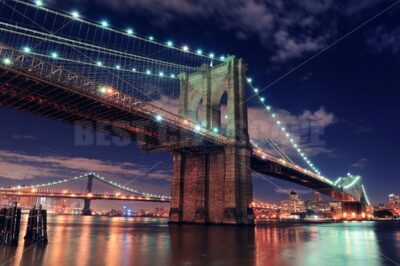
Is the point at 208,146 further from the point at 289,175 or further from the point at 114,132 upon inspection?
the point at 289,175

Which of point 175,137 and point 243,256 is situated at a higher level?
point 175,137

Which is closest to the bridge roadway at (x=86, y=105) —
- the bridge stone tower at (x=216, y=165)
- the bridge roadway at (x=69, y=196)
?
the bridge stone tower at (x=216, y=165)

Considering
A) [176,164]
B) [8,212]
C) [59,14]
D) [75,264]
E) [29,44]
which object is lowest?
[75,264]

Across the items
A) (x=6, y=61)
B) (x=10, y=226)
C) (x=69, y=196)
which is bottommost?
(x=10, y=226)

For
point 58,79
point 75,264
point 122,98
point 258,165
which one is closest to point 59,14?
point 58,79

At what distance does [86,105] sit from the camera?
3419 centimetres

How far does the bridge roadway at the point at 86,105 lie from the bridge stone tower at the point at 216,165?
2.42 meters

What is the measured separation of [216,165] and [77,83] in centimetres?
2396

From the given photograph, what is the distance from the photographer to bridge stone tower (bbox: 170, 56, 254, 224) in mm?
46562

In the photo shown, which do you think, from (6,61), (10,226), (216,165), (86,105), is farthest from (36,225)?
(216,165)

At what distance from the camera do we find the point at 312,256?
647 inches

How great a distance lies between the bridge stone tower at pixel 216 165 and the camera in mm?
46562

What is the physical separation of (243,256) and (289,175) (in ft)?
207

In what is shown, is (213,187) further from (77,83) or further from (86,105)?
(77,83)
